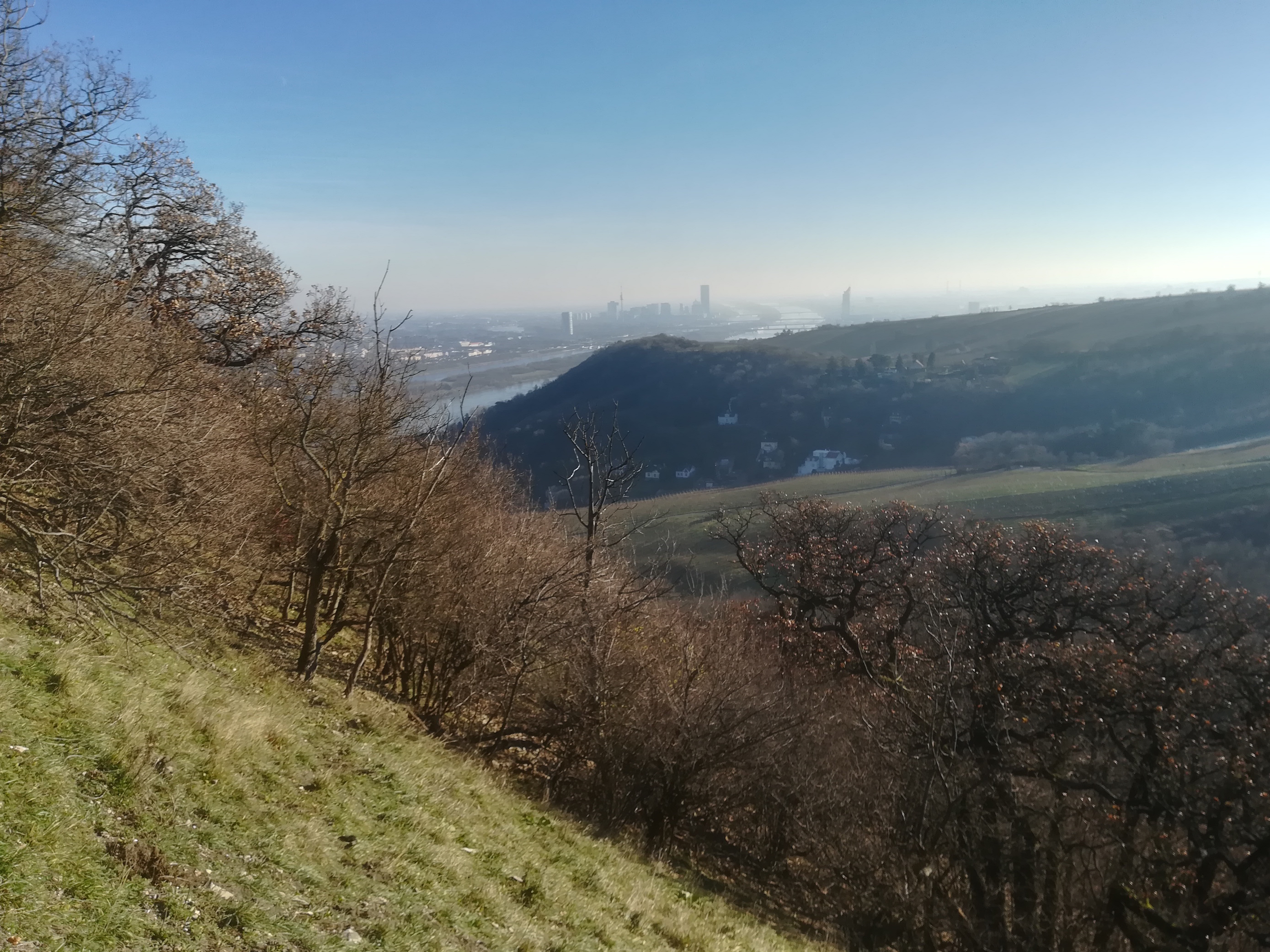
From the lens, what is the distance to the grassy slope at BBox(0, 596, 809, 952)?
3.87 meters

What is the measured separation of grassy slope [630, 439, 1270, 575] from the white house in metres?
19.5

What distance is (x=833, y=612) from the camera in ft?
71.9

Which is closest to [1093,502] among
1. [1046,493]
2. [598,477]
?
[1046,493]

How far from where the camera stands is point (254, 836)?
5.19 meters

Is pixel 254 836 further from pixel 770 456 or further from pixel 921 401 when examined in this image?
pixel 921 401

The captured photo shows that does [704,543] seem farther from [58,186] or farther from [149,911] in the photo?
[149,911]

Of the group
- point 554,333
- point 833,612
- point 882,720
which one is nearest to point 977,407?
point 554,333

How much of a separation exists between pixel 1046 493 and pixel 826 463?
44.3 metres

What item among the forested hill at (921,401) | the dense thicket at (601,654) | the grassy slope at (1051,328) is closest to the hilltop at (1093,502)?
the dense thicket at (601,654)

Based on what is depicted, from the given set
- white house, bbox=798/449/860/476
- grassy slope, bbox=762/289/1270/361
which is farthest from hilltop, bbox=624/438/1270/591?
grassy slope, bbox=762/289/1270/361

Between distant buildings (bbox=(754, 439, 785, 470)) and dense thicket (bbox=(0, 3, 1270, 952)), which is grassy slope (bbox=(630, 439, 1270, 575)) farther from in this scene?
distant buildings (bbox=(754, 439, 785, 470))

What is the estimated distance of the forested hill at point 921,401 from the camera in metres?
90.4

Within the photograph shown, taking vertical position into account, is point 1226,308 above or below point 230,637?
above

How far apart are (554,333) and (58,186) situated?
407 feet
